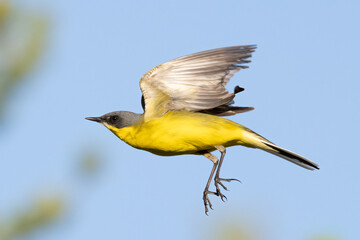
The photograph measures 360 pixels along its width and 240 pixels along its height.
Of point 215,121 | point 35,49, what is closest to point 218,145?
point 215,121

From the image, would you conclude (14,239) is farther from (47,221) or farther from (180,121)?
A: (180,121)

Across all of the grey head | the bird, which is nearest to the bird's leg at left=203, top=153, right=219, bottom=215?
the bird

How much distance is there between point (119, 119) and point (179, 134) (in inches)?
22.8

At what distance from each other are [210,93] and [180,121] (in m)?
0.33

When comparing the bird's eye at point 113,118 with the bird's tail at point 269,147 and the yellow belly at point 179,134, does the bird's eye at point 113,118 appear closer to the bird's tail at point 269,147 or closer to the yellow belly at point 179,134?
the yellow belly at point 179,134

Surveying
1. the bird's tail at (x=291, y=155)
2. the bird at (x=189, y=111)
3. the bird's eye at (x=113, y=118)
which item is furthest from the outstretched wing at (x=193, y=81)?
the bird's tail at (x=291, y=155)

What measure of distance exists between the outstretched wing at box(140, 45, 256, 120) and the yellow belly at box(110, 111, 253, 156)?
4.2 inches

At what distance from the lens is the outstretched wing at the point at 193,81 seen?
5.48 meters

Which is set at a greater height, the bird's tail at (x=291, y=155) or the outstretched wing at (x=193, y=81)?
the outstretched wing at (x=193, y=81)

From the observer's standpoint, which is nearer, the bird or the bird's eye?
the bird

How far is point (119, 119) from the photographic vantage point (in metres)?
5.75

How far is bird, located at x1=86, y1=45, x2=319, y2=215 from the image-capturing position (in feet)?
18.0

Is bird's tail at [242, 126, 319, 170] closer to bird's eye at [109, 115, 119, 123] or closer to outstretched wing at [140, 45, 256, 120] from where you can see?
outstretched wing at [140, 45, 256, 120]

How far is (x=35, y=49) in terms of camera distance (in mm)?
7102
